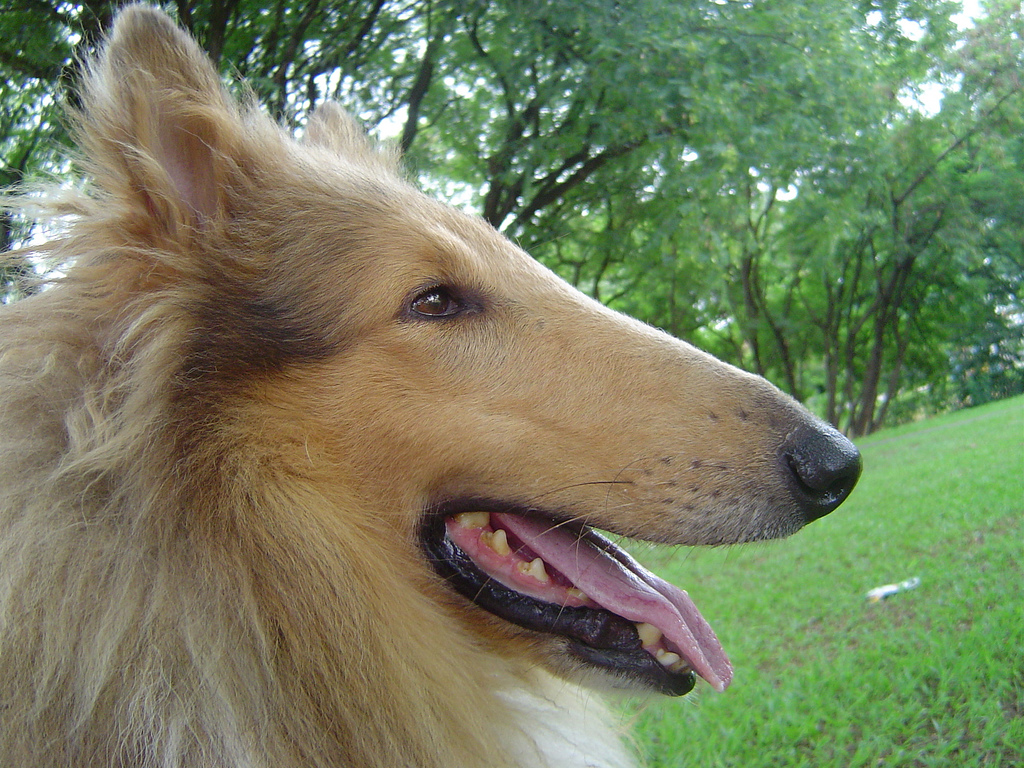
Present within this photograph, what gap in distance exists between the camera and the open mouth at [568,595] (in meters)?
2.15

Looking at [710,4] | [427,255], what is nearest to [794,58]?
[710,4]

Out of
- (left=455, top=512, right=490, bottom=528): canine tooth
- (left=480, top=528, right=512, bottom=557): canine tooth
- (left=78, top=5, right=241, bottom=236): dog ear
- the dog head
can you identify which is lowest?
(left=480, top=528, right=512, bottom=557): canine tooth

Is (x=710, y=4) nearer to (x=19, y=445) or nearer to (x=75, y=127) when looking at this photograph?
(x=75, y=127)

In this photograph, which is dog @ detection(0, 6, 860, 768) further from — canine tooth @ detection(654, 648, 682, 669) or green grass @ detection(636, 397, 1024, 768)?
green grass @ detection(636, 397, 1024, 768)

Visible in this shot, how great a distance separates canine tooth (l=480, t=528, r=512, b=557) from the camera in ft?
7.27

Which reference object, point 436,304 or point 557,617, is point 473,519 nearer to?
point 557,617

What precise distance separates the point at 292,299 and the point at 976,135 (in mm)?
16978

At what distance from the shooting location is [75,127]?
2.18 metres

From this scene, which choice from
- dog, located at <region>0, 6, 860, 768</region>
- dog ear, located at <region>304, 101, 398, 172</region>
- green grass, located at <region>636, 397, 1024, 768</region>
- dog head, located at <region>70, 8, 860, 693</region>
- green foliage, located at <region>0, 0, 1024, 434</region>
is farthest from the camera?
green foliage, located at <region>0, 0, 1024, 434</region>

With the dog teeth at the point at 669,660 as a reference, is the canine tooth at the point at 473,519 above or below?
above

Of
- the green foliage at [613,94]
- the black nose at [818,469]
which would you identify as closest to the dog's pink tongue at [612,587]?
the black nose at [818,469]

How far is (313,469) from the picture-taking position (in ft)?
6.57

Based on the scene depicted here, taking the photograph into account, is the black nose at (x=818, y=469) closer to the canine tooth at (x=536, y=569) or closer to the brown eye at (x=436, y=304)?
the canine tooth at (x=536, y=569)

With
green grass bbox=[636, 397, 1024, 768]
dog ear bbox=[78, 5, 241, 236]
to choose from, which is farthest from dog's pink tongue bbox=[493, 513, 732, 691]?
dog ear bbox=[78, 5, 241, 236]
